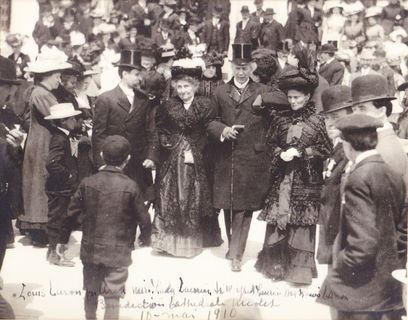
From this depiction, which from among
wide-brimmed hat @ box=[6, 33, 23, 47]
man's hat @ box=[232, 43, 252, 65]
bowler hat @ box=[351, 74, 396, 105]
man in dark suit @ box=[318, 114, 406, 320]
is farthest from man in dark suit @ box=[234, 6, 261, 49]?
man in dark suit @ box=[318, 114, 406, 320]

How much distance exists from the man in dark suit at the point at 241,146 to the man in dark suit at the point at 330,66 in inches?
95.3

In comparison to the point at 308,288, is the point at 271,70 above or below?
above

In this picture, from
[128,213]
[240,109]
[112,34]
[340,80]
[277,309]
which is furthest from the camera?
[112,34]

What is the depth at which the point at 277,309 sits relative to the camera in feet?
15.1

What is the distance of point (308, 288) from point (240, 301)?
1.88 ft

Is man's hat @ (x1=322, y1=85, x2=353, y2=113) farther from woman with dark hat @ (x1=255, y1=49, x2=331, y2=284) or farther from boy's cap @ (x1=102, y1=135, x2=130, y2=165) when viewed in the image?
boy's cap @ (x1=102, y1=135, x2=130, y2=165)

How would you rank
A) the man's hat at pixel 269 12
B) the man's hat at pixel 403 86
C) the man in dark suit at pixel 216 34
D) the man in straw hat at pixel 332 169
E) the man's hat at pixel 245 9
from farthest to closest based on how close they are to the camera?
the man in dark suit at pixel 216 34, the man's hat at pixel 245 9, the man's hat at pixel 269 12, the man's hat at pixel 403 86, the man in straw hat at pixel 332 169

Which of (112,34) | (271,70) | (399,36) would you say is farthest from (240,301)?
(112,34)

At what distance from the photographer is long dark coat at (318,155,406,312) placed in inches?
138

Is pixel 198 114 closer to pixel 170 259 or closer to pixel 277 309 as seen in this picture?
pixel 170 259

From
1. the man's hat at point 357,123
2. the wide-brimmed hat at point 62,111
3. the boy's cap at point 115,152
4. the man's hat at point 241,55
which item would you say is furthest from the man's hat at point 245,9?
the man's hat at point 357,123

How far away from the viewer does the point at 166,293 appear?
4699 mm

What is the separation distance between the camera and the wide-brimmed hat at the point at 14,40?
8184mm

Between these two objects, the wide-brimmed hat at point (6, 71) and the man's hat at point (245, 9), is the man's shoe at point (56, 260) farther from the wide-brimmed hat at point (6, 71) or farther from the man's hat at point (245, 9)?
the man's hat at point (245, 9)
